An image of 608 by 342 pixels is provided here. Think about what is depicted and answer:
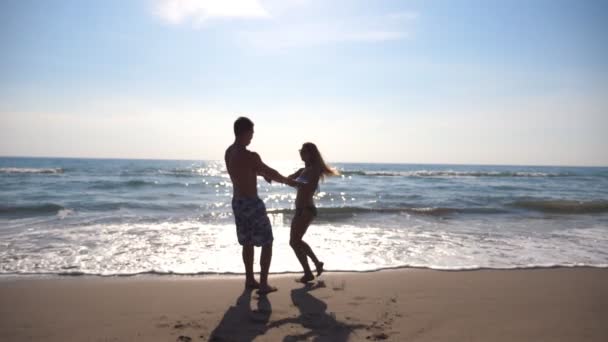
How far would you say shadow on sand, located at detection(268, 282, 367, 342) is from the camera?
340 cm

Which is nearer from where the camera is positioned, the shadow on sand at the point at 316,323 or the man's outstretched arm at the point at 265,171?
the shadow on sand at the point at 316,323

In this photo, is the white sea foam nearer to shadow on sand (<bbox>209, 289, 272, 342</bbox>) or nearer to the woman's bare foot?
the woman's bare foot

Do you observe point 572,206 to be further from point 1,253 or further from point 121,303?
point 1,253

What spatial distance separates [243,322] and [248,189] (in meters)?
1.37

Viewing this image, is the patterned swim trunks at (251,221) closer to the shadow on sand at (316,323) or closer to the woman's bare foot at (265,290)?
the woman's bare foot at (265,290)

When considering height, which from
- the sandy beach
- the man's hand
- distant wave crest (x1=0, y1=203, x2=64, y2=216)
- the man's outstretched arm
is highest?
the man's outstretched arm

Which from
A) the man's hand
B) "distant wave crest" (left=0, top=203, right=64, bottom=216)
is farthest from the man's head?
"distant wave crest" (left=0, top=203, right=64, bottom=216)

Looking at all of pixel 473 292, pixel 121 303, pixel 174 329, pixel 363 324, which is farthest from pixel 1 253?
pixel 473 292

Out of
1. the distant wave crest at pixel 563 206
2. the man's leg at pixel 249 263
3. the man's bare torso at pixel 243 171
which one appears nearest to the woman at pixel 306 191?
the man's leg at pixel 249 263

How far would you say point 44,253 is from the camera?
6.52 m

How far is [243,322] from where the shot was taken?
373cm

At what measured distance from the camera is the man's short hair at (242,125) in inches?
170

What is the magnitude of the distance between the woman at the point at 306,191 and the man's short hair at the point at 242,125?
0.95 m

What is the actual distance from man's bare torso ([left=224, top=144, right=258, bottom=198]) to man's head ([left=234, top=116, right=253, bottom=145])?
0.33 feet
